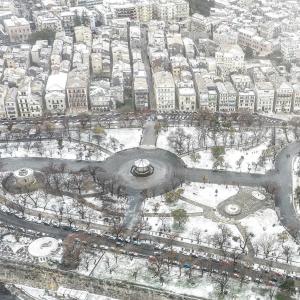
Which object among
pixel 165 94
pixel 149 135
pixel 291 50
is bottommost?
pixel 149 135

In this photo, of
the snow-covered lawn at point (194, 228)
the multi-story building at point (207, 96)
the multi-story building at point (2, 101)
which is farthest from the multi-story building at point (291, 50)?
the multi-story building at point (2, 101)

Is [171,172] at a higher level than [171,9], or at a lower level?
lower

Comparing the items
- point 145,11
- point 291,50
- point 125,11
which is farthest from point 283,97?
point 125,11

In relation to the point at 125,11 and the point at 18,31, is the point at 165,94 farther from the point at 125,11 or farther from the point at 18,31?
the point at 18,31

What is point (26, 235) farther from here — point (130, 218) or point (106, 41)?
point (106, 41)

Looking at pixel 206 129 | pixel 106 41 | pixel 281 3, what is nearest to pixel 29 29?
pixel 106 41

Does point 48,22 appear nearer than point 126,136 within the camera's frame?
No

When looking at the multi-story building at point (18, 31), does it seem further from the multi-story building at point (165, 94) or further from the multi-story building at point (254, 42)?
the multi-story building at point (254, 42)
